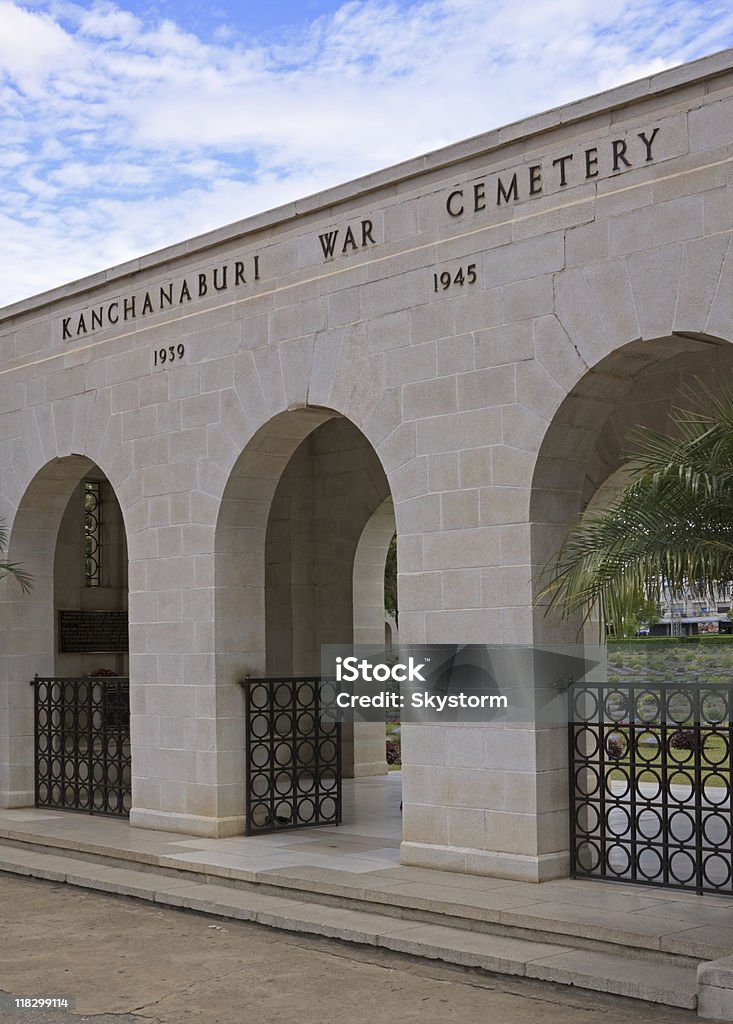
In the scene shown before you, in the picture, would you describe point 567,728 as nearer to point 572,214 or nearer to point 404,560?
point 404,560

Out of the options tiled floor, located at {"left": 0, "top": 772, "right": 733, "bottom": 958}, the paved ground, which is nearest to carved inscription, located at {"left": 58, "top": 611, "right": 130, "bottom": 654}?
tiled floor, located at {"left": 0, "top": 772, "right": 733, "bottom": 958}

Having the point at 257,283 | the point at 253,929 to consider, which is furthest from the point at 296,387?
the point at 253,929

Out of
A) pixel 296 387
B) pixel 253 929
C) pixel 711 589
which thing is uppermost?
pixel 296 387

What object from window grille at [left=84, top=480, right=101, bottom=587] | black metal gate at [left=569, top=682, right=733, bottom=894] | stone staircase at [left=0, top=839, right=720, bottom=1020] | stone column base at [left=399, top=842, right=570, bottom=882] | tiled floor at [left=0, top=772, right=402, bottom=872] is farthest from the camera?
window grille at [left=84, top=480, right=101, bottom=587]

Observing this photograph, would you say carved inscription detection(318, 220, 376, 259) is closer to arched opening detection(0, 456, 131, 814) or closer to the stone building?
the stone building

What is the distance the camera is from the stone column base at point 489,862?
29.6 ft

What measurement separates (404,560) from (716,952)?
396 centimetres

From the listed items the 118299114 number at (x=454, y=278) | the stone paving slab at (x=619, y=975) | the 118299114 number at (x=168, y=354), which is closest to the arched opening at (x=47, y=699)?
the 118299114 number at (x=168, y=354)

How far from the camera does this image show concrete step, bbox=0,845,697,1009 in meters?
6.98

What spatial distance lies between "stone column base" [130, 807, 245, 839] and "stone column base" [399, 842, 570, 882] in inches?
84.8

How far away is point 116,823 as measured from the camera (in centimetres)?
1262

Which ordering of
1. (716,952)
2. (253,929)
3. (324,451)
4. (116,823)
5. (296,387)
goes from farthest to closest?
(324,451) < (116,823) < (296,387) < (253,929) < (716,952)

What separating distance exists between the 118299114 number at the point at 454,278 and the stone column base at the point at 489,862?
4.18 m

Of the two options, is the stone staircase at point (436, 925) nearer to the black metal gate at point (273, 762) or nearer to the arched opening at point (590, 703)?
the arched opening at point (590, 703)
